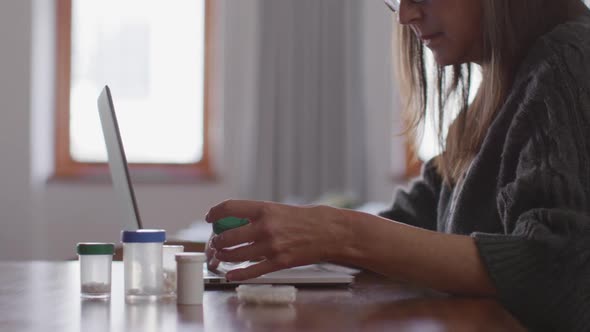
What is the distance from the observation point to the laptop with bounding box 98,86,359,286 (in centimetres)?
126

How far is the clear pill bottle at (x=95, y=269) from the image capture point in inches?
45.6

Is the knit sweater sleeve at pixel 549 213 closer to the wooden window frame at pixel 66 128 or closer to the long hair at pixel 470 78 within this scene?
the long hair at pixel 470 78

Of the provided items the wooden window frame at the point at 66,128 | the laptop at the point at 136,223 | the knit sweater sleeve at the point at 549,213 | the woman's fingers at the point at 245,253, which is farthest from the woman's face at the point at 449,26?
the wooden window frame at the point at 66,128

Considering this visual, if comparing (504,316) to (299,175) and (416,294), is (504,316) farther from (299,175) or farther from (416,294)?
(299,175)

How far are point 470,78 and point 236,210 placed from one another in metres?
0.88

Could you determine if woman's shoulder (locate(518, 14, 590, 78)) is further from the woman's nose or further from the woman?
the woman's nose

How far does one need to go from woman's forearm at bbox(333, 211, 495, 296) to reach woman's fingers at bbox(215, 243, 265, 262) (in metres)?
0.10

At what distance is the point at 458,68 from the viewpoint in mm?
1810

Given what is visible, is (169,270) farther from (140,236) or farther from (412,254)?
(412,254)

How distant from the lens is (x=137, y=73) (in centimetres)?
499

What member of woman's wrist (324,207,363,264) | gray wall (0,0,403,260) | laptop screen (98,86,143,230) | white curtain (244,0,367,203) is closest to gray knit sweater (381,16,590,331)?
woman's wrist (324,207,363,264)

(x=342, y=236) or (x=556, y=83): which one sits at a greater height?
(x=556, y=83)

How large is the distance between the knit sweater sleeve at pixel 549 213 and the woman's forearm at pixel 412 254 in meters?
0.02

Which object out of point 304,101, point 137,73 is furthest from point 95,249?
point 137,73
